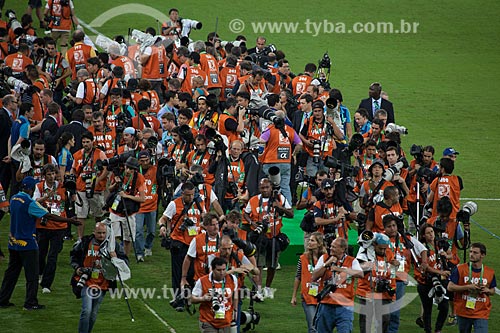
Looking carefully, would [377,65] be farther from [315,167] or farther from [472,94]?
[315,167]

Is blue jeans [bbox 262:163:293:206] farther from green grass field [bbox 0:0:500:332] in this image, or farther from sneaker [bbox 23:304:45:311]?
sneaker [bbox 23:304:45:311]

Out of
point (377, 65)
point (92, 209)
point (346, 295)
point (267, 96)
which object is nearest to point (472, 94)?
point (377, 65)

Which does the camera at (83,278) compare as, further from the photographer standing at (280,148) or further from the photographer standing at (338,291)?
the photographer standing at (280,148)

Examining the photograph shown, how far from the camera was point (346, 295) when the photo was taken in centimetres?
1364

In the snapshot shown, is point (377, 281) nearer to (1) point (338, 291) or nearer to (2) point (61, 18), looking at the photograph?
(1) point (338, 291)

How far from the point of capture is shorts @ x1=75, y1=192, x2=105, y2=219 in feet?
58.0

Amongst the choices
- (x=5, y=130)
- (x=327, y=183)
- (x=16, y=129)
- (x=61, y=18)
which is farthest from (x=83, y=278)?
(x=61, y=18)

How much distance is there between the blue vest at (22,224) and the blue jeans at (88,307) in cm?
172

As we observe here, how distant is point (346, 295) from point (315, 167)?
6.46m

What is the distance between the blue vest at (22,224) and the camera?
15.3m

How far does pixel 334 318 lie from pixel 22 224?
4.63 m

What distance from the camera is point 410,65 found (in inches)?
1412

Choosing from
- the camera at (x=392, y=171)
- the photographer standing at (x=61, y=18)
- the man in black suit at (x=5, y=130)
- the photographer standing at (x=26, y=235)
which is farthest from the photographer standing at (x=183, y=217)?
the photographer standing at (x=61, y=18)

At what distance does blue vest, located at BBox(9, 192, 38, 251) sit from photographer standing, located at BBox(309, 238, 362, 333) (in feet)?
13.8
